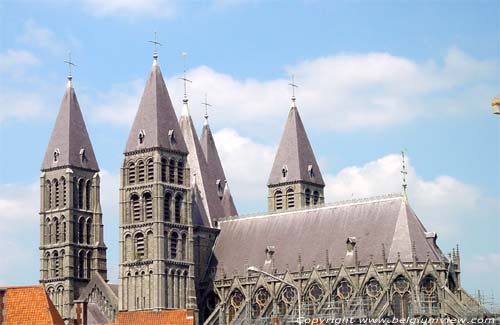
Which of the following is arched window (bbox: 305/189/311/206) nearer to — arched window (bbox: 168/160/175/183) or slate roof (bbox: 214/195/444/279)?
slate roof (bbox: 214/195/444/279)

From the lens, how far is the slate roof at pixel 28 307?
7500 cm

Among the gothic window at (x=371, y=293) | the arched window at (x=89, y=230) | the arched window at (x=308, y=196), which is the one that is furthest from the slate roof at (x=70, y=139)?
the gothic window at (x=371, y=293)

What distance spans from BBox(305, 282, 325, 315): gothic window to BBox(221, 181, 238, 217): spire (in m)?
16.7

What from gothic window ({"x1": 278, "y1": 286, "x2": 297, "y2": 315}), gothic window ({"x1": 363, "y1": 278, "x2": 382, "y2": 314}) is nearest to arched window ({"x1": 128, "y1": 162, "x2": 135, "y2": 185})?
gothic window ({"x1": 278, "y1": 286, "x2": 297, "y2": 315})

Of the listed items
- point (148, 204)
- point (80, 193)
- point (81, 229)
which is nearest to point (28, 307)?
point (148, 204)

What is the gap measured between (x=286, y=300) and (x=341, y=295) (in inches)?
228

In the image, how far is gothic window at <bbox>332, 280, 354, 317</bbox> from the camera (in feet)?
315

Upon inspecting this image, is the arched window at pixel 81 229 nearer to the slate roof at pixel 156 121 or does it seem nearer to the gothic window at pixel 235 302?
the slate roof at pixel 156 121

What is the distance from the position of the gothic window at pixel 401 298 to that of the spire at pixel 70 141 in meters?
34.7

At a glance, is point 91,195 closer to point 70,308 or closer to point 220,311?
point 70,308

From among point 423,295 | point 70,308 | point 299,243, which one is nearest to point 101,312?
point 70,308

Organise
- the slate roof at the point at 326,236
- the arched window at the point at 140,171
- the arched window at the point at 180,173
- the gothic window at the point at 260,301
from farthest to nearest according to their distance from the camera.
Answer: the arched window at the point at 180,173
the arched window at the point at 140,171
the gothic window at the point at 260,301
the slate roof at the point at 326,236

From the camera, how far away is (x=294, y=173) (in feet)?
378

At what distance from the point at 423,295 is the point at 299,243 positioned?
13955 mm
